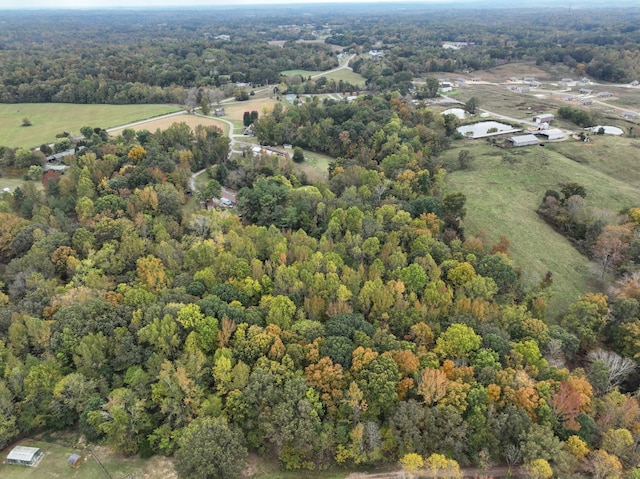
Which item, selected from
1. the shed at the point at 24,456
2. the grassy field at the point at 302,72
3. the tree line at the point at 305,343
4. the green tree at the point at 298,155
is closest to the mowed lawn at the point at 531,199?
the tree line at the point at 305,343

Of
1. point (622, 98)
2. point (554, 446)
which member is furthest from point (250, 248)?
point (622, 98)

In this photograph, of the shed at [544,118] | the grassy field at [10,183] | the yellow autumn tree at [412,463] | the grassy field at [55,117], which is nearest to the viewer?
the yellow autumn tree at [412,463]

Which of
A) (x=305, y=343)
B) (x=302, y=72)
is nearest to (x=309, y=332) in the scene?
(x=305, y=343)

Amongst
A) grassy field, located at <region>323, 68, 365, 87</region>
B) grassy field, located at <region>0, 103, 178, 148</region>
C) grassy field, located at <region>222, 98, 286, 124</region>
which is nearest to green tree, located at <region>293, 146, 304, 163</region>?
grassy field, located at <region>222, 98, 286, 124</region>

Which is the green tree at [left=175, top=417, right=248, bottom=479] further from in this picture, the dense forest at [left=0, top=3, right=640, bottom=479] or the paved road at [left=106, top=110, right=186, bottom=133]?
the paved road at [left=106, top=110, right=186, bottom=133]

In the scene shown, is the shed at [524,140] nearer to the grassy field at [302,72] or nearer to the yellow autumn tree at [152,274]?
the yellow autumn tree at [152,274]

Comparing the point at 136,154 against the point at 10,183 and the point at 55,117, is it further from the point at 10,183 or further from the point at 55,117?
the point at 55,117
